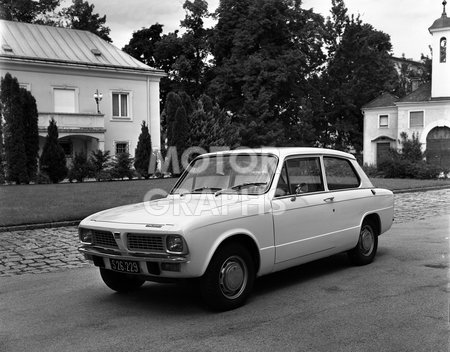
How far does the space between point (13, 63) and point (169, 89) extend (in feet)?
67.6

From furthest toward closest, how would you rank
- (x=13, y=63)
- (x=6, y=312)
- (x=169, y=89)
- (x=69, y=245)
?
(x=169, y=89) < (x=13, y=63) < (x=69, y=245) < (x=6, y=312)

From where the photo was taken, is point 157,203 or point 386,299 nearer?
point 386,299

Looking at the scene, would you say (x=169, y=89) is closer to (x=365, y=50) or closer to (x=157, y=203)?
(x=365, y=50)

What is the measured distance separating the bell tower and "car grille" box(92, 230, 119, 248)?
43296mm

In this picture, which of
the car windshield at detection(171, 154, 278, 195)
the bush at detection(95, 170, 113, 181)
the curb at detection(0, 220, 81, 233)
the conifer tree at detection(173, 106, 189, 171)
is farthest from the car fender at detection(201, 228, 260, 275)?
A: the conifer tree at detection(173, 106, 189, 171)

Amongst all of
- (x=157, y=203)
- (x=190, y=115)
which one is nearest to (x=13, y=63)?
(x=190, y=115)

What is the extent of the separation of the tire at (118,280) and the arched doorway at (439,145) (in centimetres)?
4064

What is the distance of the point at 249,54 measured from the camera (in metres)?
48.2

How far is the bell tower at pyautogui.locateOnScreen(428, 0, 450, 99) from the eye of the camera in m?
43.5

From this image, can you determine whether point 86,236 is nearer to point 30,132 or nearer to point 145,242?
point 145,242

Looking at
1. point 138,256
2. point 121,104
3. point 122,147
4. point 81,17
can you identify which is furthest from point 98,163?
point 81,17

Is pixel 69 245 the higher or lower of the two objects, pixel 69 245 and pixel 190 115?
the lower

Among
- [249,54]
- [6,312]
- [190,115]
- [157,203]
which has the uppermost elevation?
[249,54]

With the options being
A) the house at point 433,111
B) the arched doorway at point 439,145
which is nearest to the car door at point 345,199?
the house at point 433,111
